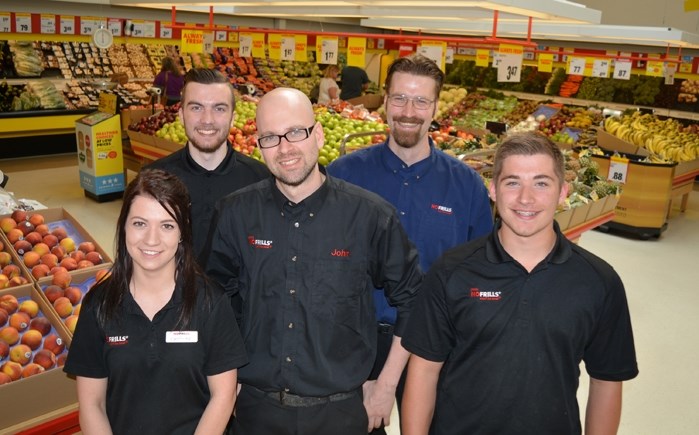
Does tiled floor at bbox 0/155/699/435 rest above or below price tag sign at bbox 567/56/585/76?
A: below

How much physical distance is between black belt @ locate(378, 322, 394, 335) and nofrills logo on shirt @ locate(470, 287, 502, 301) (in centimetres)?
71

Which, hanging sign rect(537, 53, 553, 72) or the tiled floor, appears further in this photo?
hanging sign rect(537, 53, 553, 72)

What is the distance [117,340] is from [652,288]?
17.8 feet

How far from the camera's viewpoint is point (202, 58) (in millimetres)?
12156

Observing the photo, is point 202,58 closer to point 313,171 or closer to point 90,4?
point 90,4

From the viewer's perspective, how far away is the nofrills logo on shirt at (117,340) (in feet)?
5.86

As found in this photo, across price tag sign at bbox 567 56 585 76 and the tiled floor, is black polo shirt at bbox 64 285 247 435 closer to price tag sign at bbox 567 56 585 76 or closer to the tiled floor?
the tiled floor

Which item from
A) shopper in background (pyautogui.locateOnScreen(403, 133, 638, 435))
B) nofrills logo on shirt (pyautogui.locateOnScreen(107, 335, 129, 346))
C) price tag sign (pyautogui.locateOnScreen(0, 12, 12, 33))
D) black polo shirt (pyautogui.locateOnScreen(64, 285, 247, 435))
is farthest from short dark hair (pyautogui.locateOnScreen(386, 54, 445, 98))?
price tag sign (pyautogui.locateOnScreen(0, 12, 12, 33))

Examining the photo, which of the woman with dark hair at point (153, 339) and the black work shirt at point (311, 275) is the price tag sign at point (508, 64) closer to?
the black work shirt at point (311, 275)

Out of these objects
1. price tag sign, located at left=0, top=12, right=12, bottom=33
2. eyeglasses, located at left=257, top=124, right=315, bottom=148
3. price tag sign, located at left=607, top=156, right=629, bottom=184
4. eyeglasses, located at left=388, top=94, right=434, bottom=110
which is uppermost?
price tag sign, located at left=0, top=12, right=12, bottom=33

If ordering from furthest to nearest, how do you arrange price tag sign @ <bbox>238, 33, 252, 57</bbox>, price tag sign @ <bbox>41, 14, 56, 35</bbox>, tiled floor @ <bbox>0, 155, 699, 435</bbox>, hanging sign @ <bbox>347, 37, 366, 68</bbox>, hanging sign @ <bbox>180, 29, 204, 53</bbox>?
price tag sign @ <bbox>41, 14, 56, 35</bbox>, price tag sign @ <bbox>238, 33, 252, 57</bbox>, hanging sign @ <bbox>180, 29, 204, 53</bbox>, hanging sign @ <bbox>347, 37, 366, 68</bbox>, tiled floor @ <bbox>0, 155, 699, 435</bbox>

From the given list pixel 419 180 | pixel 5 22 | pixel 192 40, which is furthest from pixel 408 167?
pixel 5 22

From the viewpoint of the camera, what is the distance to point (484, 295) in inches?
67.4

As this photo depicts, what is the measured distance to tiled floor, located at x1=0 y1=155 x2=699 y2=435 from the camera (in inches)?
150
